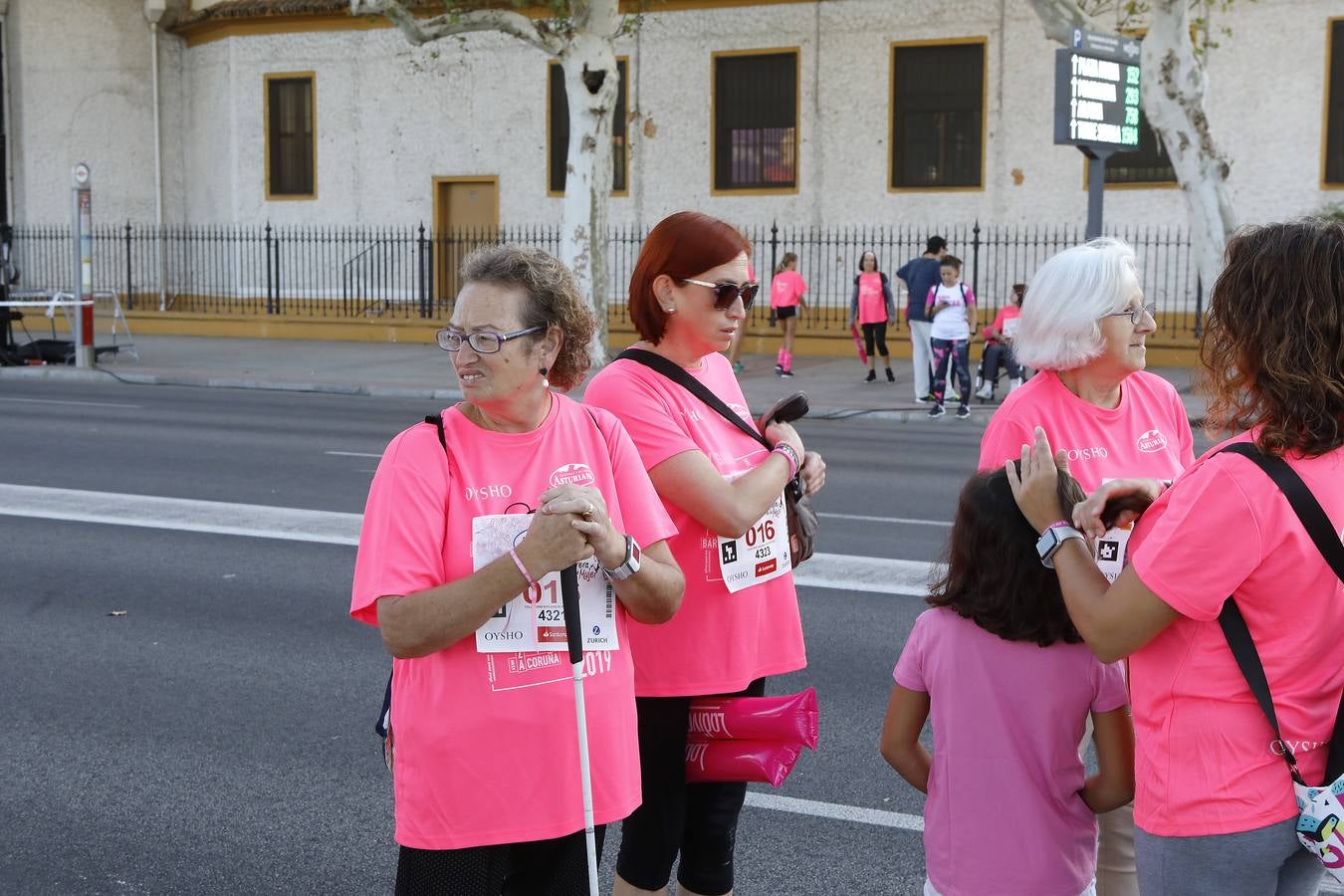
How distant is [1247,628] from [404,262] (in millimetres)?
28604

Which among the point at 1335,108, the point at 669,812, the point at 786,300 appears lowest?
the point at 669,812

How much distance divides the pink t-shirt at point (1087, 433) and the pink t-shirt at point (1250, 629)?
1.01 m

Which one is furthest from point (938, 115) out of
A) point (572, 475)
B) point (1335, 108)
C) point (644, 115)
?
point (572, 475)

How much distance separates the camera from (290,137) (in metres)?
31.4

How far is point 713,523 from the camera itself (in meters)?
3.35

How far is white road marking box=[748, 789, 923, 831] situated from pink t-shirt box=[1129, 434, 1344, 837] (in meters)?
2.32

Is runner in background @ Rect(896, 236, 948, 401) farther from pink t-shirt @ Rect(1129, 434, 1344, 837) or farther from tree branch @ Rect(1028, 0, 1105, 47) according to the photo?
pink t-shirt @ Rect(1129, 434, 1344, 837)

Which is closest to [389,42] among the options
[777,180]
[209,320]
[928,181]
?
[209,320]

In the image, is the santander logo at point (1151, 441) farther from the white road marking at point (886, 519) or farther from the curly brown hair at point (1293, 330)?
the white road marking at point (886, 519)

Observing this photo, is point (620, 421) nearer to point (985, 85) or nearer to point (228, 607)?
point (228, 607)

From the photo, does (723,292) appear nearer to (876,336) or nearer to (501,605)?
(501,605)

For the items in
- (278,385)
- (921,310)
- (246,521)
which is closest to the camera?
(246,521)

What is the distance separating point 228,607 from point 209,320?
75.9ft

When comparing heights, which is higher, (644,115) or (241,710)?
(644,115)
